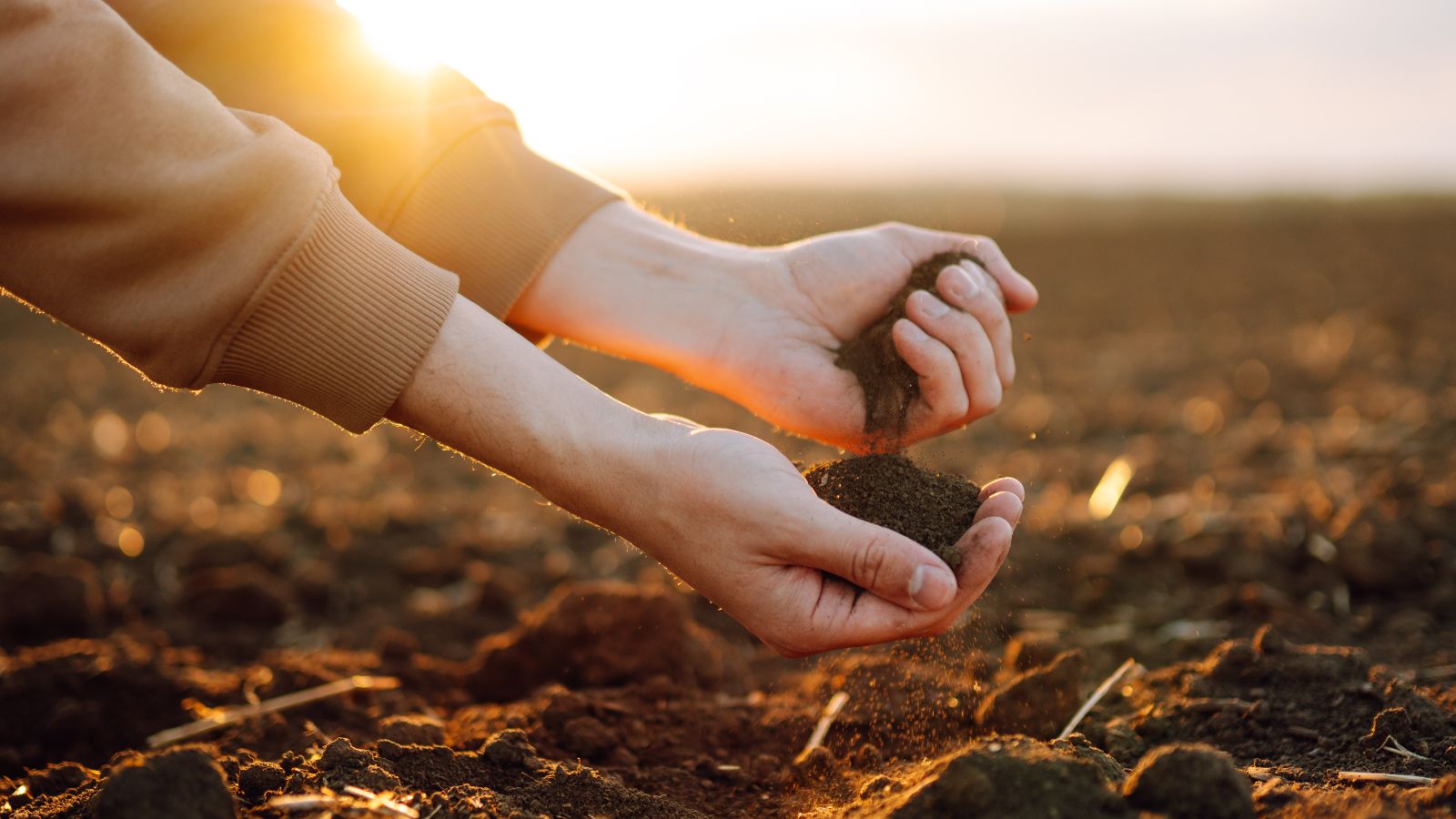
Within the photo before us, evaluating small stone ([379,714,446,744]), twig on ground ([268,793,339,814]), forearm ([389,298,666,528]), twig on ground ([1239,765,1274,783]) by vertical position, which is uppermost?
forearm ([389,298,666,528])

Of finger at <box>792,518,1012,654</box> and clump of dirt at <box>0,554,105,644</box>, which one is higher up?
finger at <box>792,518,1012,654</box>

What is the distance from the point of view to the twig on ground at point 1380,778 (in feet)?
6.15

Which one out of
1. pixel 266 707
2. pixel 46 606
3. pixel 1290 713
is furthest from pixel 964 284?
pixel 46 606

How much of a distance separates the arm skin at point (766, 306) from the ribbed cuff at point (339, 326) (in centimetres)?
80

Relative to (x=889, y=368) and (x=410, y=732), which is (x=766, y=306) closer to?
(x=889, y=368)

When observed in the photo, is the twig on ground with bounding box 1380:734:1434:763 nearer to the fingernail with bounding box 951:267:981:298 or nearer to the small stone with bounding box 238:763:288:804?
the fingernail with bounding box 951:267:981:298

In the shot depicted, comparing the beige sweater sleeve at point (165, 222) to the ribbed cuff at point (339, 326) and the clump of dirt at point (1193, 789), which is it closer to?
the ribbed cuff at point (339, 326)

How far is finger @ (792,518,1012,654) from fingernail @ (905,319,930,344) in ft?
1.56

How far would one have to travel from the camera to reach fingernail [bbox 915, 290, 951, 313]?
2387mm

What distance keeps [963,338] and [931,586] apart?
2.29 ft

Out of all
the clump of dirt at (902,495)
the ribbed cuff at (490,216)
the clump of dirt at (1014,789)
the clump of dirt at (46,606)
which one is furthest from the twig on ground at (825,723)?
the clump of dirt at (46,606)

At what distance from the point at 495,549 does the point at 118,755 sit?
1.91m

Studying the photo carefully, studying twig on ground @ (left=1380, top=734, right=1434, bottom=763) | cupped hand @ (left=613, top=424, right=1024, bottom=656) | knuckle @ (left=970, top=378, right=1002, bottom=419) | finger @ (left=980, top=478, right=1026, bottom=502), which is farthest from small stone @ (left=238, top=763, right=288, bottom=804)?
twig on ground @ (left=1380, top=734, right=1434, bottom=763)

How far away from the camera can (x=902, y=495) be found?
224cm
